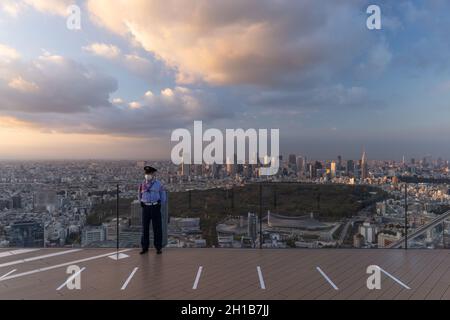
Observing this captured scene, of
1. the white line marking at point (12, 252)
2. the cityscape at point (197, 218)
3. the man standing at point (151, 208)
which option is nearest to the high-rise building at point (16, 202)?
the cityscape at point (197, 218)

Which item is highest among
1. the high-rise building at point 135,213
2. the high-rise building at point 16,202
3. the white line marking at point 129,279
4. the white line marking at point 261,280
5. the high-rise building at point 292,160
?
the high-rise building at point 292,160

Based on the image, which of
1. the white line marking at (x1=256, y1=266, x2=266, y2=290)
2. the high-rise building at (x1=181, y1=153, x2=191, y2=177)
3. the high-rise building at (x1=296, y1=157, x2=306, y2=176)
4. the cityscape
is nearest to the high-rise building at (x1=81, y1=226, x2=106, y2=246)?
the cityscape

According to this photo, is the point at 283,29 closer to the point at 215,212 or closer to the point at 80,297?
the point at 215,212

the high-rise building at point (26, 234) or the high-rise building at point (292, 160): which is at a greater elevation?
the high-rise building at point (292, 160)

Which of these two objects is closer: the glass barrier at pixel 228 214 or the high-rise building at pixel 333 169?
the glass barrier at pixel 228 214

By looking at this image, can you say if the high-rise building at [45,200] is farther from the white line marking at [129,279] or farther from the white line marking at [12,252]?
the white line marking at [129,279]

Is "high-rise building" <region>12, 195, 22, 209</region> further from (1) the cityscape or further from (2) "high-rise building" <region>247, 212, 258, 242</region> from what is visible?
(2) "high-rise building" <region>247, 212, 258, 242</region>
